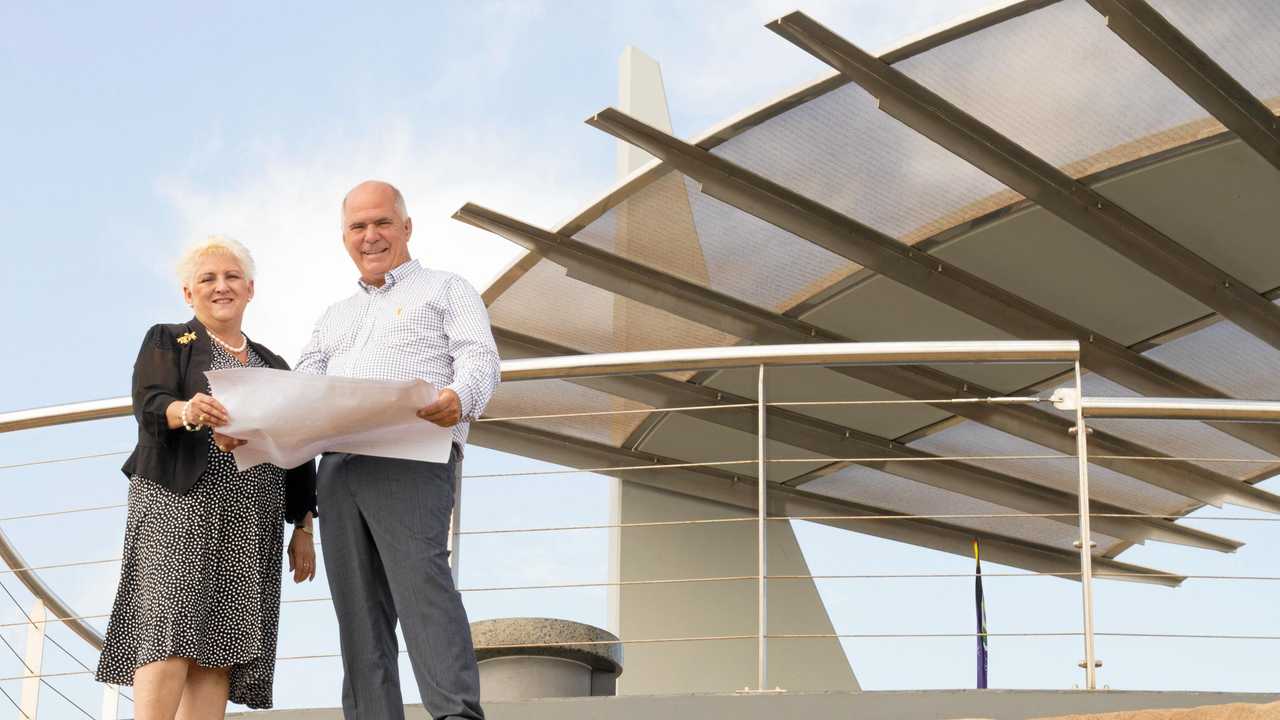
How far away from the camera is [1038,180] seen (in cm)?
708

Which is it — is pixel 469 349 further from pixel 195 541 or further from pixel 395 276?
pixel 195 541

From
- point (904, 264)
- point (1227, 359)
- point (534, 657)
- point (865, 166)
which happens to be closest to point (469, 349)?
point (534, 657)

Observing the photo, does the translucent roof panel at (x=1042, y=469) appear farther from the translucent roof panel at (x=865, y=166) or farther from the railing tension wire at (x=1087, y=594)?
the railing tension wire at (x=1087, y=594)

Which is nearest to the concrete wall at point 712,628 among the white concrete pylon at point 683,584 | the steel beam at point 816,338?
the white concrete pylon at point 683,584

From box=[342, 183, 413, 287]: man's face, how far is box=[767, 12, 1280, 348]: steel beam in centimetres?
328

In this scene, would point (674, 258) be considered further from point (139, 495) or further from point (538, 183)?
point (139, 495)

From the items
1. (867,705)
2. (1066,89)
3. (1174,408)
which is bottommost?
(867,705)

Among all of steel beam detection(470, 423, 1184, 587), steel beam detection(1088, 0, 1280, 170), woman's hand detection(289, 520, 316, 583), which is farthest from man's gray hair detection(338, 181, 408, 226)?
steel beam detection(470, 423, 1184, 587)

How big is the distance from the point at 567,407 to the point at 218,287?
20.5ft

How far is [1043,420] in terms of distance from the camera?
9.45m

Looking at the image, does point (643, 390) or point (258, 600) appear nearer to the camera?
point (258, 600)

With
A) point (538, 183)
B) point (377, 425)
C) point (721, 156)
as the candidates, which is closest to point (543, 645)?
point (377, 425)

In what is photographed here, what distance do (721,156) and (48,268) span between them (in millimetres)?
3210

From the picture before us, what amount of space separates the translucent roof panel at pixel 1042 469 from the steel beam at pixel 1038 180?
175 cm
